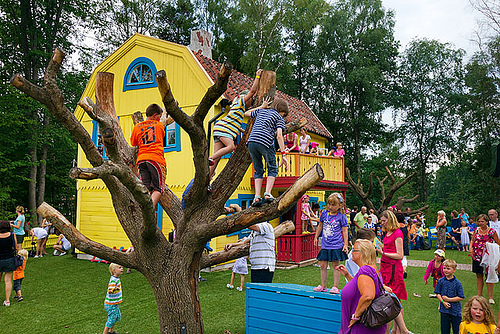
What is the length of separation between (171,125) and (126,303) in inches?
301

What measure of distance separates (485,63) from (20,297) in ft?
116

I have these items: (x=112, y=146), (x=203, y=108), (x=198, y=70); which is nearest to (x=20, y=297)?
(x=112, y=146)

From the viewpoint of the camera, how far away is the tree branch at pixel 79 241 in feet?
15.6

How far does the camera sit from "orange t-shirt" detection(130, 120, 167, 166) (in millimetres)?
4801

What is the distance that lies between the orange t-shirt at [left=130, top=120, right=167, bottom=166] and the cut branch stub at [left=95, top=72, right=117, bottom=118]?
1122 millimetres

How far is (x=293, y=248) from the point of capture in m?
14.2

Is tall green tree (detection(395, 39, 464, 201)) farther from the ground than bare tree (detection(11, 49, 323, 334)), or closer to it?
farther from the ground

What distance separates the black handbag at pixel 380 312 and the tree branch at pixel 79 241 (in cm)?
315

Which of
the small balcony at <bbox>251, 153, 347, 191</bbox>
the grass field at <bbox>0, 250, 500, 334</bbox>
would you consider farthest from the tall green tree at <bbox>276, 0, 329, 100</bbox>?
the grass field at <bbox>0, 250, 500, 334</bbox>

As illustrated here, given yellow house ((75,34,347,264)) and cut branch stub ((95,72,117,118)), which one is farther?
yellow house ((75,34,347,264))

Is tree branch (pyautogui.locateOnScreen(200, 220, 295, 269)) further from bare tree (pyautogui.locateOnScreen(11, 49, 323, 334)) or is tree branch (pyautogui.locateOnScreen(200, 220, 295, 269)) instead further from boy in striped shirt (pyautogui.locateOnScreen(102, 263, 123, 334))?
boy in striped shirt (pyautogui.locateOnScreen(102, 263, 123, 334))

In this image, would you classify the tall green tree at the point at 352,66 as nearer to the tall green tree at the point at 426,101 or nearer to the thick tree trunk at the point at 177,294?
the tall green tree at the point at 426,101

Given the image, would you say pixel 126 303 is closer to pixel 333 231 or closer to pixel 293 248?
pixel 333 231

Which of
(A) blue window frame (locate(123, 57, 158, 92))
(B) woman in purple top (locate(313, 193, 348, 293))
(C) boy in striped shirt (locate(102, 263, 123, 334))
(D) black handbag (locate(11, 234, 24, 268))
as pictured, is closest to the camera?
(B) woman in purple top (locate(313, 193, 348, 293))
